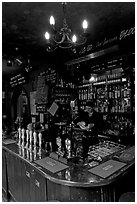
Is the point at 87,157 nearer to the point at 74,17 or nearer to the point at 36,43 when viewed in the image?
the point at 74,17

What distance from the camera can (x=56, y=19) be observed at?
121 inches

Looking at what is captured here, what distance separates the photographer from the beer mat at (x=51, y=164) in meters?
1.75

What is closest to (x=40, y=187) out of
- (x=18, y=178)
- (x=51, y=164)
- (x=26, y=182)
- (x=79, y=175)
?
(x=51, y=164)

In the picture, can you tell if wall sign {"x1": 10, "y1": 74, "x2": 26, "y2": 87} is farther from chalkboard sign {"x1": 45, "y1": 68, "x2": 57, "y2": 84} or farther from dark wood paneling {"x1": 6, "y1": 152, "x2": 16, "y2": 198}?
dark wood paneling {"x1": 6, "y1": 152, "x2": 16, "y2": 198}

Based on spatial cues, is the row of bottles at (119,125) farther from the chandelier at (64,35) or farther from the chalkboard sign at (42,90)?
the chandelier at (64,35)

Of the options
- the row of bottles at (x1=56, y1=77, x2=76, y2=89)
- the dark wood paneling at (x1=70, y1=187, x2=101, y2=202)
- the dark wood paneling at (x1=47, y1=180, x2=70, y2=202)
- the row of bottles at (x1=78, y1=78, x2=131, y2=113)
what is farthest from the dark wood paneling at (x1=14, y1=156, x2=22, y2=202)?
the row of bottles at (x1=56, y1=77, x2=76, y2=89)

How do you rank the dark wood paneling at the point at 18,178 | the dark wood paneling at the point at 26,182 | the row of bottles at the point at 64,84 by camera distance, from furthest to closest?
the row of bottles at the point at 64,84
the dark wood paneling at the point at 18,178
the dark wood paneling at the point at 26,182

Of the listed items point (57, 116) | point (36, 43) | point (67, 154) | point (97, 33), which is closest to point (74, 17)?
point (97, 33)

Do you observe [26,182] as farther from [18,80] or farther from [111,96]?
[18,80]

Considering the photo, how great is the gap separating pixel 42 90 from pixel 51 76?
60 centimetres

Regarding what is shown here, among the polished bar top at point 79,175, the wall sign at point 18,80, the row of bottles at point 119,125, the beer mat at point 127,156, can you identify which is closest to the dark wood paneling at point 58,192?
the polished bar top at point 79,175

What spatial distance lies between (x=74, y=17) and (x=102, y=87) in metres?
2.30

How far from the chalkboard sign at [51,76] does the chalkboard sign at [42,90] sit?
0.18 metres

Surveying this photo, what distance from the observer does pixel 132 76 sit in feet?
13.1
